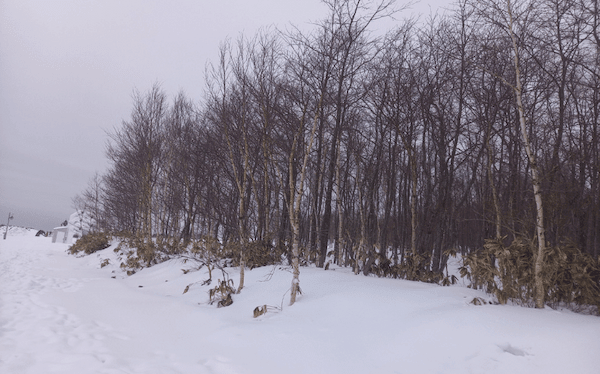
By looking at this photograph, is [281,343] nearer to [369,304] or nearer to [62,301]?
[369,304]

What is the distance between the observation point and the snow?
2.76 meters

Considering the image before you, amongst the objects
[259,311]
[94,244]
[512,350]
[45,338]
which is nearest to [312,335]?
[259,311]

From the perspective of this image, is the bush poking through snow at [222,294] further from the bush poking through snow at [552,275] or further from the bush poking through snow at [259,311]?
the bush poking through snow at [552,275]

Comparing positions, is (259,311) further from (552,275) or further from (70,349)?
(552,275)

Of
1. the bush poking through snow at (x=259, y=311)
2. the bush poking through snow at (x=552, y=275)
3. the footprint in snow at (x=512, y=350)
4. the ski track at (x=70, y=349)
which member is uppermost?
the bush poking through snow at (x=552, y=275)

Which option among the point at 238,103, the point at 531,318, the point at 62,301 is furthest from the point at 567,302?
the point at 62,301

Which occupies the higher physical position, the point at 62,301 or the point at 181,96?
the point at 181,96

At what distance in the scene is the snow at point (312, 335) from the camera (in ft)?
9.05

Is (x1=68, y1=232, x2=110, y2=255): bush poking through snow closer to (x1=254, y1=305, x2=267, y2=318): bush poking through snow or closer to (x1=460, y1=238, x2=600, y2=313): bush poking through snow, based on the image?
(x1=254, y1=305, x2=267, y2=318): bush poking through snow

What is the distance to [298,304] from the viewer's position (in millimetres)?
4848

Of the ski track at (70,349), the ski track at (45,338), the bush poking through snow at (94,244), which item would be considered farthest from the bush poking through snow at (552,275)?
the bush poking through snow at (94,244)

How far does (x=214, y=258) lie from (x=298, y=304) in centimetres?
503

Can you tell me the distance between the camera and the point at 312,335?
3.75 metres

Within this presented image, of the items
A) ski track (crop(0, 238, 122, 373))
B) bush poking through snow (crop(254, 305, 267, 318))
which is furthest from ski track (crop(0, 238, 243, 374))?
bush poking through snow (crop(254, 305, 267, 318))
